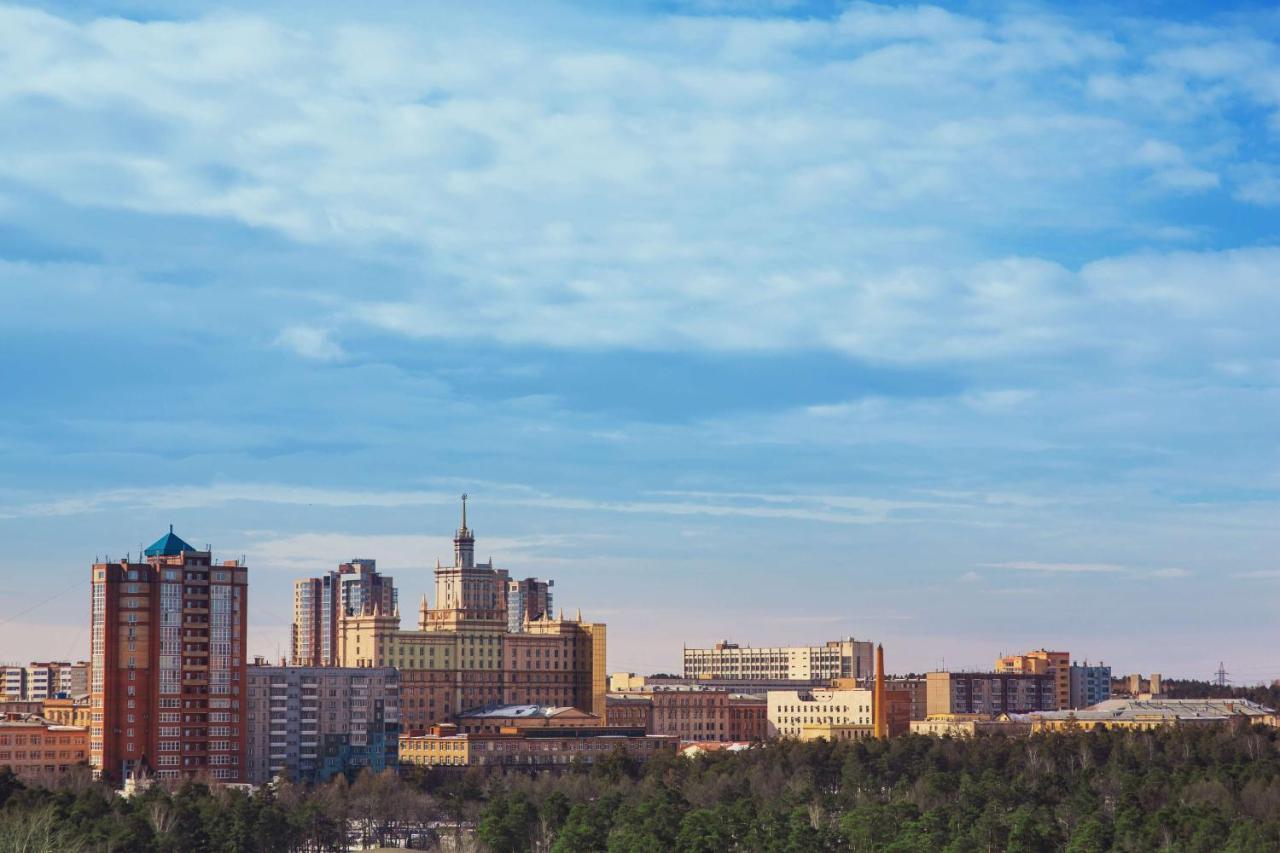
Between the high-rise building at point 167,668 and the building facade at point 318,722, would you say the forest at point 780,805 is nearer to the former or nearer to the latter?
the building facade at point 318,722

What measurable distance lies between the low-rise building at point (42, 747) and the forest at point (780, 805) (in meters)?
18.1

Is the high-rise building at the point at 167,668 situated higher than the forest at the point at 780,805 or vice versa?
the high-rise building at the point at 167,668

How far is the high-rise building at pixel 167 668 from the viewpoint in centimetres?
17112

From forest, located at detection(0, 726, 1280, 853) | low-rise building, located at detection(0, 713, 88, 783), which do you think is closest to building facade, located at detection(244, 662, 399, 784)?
forest, located at detection(0, 726, 1280, 853)

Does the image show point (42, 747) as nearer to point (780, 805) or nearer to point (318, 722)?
point (318, 722)

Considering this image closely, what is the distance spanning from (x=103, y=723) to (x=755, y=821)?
2699 inches

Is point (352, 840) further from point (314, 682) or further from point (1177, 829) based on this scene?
point (1177, 829)

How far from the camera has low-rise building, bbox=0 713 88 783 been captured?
17225 cm

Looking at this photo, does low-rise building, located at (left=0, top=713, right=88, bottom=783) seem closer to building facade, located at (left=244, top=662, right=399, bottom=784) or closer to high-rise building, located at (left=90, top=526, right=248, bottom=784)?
high-rise building, located at (left=90, top=526, right=248, bottom=784)

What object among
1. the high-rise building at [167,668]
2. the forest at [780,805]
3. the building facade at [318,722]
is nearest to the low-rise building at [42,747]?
the high-rise building at [167,668]

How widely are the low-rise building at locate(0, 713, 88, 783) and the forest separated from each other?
59.3 feet

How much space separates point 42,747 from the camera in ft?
571

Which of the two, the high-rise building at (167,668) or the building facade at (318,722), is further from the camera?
the building facade at (318,722)

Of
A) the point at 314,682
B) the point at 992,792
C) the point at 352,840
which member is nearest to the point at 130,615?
the point at 314,682
